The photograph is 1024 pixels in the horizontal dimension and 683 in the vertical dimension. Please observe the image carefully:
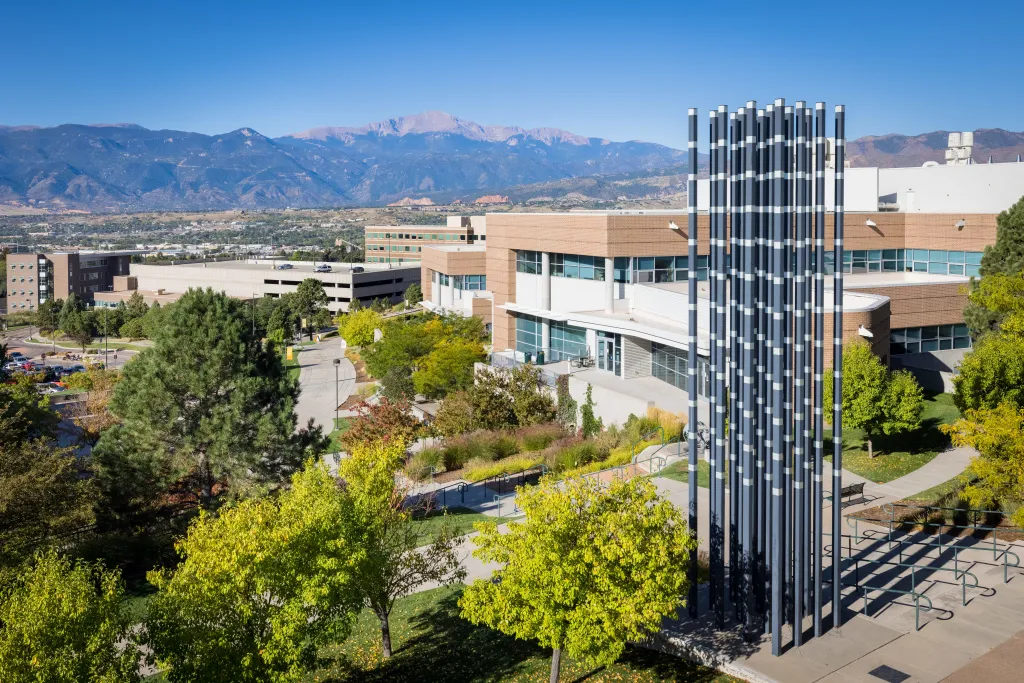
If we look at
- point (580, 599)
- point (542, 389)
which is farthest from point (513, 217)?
point (580, 599)

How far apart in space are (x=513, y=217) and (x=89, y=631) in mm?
39723

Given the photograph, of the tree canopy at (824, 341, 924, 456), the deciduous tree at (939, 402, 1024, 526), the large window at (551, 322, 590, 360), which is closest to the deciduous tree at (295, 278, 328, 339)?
the large window at (551, 322, 590, 360)

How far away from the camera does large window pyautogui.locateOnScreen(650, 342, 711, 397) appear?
37656mm

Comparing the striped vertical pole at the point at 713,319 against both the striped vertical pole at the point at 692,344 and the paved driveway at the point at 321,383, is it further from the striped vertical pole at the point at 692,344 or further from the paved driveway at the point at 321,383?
the paved driveway at the point at 321,383

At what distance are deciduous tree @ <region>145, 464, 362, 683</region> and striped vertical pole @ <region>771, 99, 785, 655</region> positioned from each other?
7500 millimetres

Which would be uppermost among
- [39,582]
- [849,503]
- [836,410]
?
[836,410]

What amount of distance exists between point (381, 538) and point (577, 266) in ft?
98.4

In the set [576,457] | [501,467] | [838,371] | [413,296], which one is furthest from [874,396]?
[413,296]

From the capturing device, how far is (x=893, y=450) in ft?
99.8

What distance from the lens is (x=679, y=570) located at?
1541cm

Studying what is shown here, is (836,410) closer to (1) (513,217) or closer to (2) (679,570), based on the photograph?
(2) (679,570)

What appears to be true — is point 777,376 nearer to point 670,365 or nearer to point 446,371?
point 670,365

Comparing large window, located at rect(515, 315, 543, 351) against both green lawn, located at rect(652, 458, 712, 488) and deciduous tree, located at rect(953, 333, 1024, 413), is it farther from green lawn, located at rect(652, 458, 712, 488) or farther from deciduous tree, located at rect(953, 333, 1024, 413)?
deciduous tree, located at rect(953, 333, 1024, 413)

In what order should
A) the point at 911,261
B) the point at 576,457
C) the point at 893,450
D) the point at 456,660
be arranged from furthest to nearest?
the point at 911,261 → the point at 576,457 → the point at 893,450 → the point at 456,660
